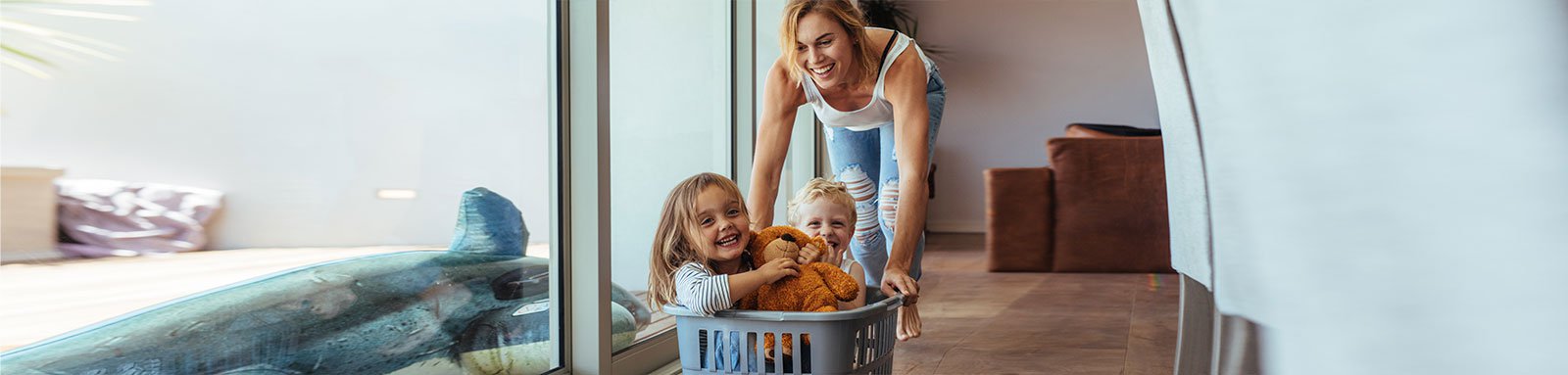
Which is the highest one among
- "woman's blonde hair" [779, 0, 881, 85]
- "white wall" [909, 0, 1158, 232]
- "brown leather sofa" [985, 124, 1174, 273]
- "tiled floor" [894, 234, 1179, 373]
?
"white wall" [909, 0, 1158, 232]

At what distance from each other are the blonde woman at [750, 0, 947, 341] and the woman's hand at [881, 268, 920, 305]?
0.14 feet

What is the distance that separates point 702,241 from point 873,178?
101 cm

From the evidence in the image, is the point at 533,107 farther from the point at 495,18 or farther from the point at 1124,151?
the point at 1124,151

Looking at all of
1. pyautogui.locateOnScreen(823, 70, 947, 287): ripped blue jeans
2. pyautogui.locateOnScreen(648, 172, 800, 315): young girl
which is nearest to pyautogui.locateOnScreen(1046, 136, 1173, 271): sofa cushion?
pyautogui.locateOnScreen(823, 70, 947, 287): ripped blue jeans

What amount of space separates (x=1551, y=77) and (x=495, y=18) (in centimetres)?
169

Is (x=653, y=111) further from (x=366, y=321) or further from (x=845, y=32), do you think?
(x=366, y=321)

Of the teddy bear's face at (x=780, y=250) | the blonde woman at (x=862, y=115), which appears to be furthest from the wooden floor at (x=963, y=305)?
the teddy bear's face at (x=780, y=250)

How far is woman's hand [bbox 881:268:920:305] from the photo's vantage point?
5.28ft

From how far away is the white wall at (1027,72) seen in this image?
24.4ft

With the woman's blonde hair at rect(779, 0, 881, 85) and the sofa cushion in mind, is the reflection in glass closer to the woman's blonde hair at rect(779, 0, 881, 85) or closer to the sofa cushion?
the woman's blonde hair at rect(779, 0, 881, 85)

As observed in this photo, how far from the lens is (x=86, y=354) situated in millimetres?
1110

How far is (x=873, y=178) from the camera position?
8.28 feet

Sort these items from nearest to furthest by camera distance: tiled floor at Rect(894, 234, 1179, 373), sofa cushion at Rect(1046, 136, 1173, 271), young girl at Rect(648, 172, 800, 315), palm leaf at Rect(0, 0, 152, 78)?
palm leaf at Rect(0, 0, 152, 78), young girl at Rect(648, 172, 800, 315), tiled floor at Rect(894, 234, 1179, 373), sofa cushion at Rect(1046, 136, 1173, 271)

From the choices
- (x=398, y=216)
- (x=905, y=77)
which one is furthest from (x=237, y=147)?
(x=905, y=77)
